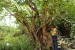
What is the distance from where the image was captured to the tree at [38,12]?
11461mm

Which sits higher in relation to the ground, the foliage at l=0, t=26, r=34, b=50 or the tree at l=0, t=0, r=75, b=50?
the tree at l=0, t=0, r=75, b=50

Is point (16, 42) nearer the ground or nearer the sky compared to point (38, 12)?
nearer the ground

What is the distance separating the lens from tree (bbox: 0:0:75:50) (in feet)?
37.6

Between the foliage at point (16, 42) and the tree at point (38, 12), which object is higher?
the tree at point (38, 12)

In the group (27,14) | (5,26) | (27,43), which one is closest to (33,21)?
(27,14)

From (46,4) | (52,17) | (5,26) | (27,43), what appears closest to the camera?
(46,4)

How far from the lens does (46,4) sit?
11.3 m

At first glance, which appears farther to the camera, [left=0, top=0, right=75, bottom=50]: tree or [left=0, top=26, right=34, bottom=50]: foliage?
[left=0, top=26, right=34, bottom=50]: foliage

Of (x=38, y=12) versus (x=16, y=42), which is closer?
(x=38, y=12)

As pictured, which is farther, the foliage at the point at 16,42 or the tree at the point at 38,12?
the foliage at the point at 16,42

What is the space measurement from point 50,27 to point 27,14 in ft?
4.44

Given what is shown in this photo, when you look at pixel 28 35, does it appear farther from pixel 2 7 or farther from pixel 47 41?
pixel 2 7

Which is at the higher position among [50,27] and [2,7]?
[2,7]

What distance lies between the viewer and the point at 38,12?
1235cm
